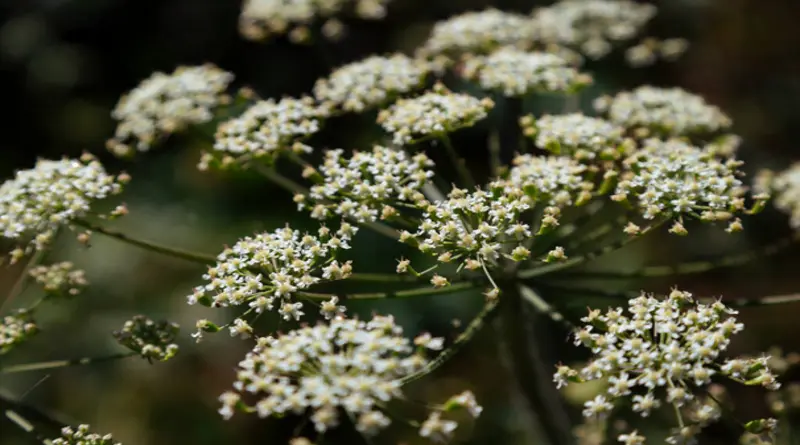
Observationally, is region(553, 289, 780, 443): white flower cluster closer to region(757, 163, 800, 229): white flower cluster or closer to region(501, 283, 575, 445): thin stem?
region(501, 283, 575, 445): thin stem

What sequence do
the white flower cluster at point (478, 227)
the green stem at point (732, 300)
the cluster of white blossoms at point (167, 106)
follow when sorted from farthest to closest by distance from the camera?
1. the cluster of white blossoms at point (167, 106)
2. the green stem at point (732, 300)
3. the white flower cluster at point (478, 227)

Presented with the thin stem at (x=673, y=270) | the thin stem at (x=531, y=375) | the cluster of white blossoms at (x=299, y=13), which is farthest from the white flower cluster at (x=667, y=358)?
the cluster of white blossoms at (x=299, y=13)

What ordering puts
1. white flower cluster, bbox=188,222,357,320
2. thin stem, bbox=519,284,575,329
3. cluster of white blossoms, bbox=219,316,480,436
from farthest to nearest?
thin stem, bbox=519,284,575,329 → white flower cluster, bbox=188,222,357,320 → cluster of white blossoms, bbox=219,316,480,436

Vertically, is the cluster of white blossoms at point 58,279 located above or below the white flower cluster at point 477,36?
below

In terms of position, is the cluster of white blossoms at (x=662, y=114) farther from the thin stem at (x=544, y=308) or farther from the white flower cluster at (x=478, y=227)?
the white flower cluster at (x=478, y=227)

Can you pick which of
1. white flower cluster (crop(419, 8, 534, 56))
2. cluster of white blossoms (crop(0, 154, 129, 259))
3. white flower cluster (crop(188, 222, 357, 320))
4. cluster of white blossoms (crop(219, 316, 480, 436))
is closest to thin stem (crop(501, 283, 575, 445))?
white flower cluster (crop(188, 222, 357, 320))

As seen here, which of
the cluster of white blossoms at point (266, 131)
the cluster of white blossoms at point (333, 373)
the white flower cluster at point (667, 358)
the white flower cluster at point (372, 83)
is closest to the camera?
the cluster of white blossoms at point (333, 373)

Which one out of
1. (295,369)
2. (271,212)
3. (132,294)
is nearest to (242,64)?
(271,212)

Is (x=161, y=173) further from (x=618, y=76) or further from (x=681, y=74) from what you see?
(x=681, y=74)
